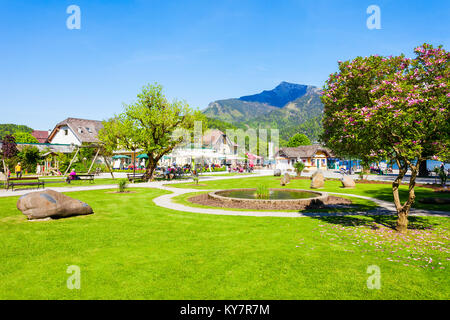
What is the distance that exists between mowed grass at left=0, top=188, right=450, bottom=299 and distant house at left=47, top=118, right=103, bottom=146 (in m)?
48.5

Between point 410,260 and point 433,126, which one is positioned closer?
point 410,260

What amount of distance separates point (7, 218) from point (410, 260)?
43.7 ft

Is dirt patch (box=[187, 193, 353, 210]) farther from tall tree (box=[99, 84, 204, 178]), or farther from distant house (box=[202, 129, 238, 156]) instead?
distant house (box=[202, 129, 238, 156])

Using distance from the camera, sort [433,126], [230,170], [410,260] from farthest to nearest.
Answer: [230,170] < [433,126] < [410,260]

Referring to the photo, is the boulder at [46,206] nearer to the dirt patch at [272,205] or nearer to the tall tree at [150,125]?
the dirt patch at [272,205]

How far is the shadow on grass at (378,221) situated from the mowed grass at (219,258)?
0.04 meters

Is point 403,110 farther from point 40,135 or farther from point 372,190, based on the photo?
point 40,135

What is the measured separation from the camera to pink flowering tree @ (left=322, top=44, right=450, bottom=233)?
7.41 m

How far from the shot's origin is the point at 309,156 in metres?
63.5

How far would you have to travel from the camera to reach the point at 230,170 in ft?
158

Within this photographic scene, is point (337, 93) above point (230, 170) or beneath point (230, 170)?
above

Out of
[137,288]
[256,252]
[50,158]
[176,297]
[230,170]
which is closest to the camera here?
[176,297]
